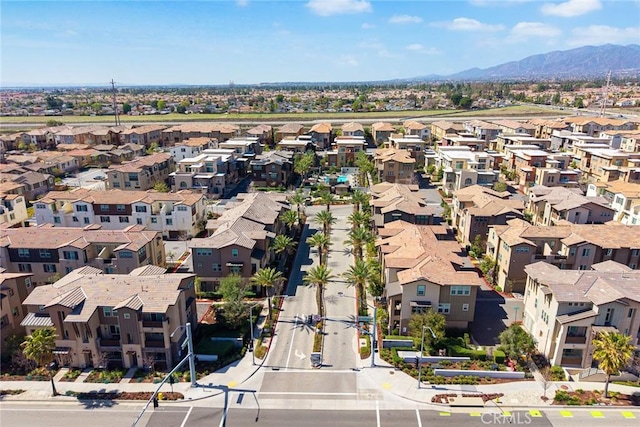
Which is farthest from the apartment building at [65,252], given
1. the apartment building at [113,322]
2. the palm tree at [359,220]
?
the palm tree at [359,220]

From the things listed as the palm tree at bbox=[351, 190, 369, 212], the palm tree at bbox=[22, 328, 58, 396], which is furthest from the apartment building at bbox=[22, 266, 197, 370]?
the palm tree at bbox=[351, 190, 369, 212]

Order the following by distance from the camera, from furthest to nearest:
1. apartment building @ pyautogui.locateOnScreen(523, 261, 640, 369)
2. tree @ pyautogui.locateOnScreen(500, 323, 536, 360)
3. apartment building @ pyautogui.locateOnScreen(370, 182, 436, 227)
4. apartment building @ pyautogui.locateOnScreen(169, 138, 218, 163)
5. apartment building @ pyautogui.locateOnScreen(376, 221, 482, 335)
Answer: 1. apartment building @ pyautogui.locateOnScreen(169, 138, 218, 163)
2. apartment building @ pyautogui.locateOnScreen(370, 182, 436, 227)
3. apartment building @ pyautogui.locateOnScreen(376, 221, 482, 335)
4. tree @ pyautogui.locateOnScreen(500, 323, 536, 360)
5. apartment building @ pyautogui.locateOnScreen(523, 261, 640, 369)

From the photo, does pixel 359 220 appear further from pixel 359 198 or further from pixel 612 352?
pixel 612 352

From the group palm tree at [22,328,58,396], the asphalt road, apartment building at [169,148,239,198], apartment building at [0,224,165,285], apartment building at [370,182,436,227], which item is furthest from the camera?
apartment building at [169,148,239,198]

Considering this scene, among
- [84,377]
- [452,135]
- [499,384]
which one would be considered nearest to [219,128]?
[452,135]

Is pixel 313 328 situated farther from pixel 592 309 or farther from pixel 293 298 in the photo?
pixel 592 309

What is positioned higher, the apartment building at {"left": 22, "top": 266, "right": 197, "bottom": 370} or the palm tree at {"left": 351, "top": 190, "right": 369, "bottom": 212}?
the palm tree at {"left": 351, "top": 190, "right": 369, "bottom": 212}

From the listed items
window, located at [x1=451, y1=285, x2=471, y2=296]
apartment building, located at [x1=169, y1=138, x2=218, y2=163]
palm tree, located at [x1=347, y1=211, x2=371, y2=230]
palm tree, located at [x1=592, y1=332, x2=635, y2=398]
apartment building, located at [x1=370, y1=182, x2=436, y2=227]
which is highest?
apartment building, located at [x1=169, y1=138, x2=218, y2=163]

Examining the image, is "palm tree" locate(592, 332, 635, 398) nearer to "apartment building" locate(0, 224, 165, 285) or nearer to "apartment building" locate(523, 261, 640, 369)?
"apartment building" locate(523, 261, 640, 369)
